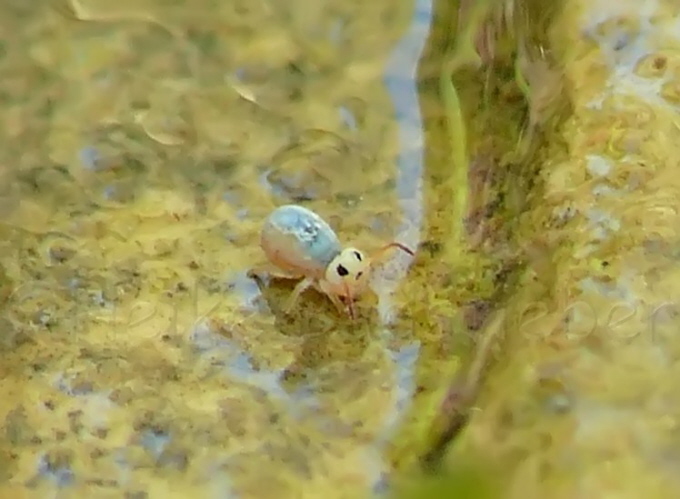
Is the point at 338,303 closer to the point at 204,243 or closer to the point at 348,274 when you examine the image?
the point at 348,274

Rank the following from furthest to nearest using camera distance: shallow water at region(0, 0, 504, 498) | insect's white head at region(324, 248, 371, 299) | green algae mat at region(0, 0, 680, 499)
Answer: insect's white head at region(324, 248, 371, 299), shallow water at region(0, 0, 504, 498), green algae mat at region(0, 0, 680, 499)

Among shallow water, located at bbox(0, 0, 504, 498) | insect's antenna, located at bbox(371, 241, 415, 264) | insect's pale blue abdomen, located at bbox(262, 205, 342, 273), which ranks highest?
insect's pale blue abdomen, located at bbox(262, 205, 342, 273)

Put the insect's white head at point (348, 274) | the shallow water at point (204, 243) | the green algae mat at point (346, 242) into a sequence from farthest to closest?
the insect's white head at point (348, 274)
the shallow water at point (204, 243)
the green algae mat at point (346, 242)

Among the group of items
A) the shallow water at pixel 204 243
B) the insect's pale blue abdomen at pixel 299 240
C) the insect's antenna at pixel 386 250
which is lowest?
the shallow water at pixel 204 243

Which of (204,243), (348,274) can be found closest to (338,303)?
(348,274)

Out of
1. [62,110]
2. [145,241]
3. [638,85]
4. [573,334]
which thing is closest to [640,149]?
[638,85]
